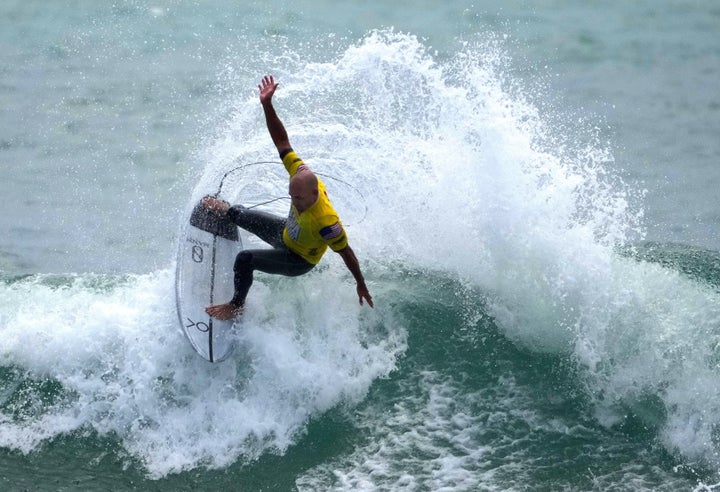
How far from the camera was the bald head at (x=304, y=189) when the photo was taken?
713cm

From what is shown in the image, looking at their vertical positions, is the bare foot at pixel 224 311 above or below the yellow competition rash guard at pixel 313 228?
below

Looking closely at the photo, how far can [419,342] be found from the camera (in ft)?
28.0

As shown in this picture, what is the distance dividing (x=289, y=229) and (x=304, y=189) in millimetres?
537

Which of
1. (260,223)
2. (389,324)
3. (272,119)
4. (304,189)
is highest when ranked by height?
(272,119)

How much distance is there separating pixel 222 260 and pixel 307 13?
28.4ft

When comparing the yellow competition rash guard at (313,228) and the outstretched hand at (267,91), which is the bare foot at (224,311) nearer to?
the yellow competition rash guard at (313,228)

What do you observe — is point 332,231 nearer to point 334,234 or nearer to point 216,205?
point 334,234

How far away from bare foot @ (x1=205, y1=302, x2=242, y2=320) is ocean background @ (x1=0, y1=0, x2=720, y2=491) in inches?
7.2

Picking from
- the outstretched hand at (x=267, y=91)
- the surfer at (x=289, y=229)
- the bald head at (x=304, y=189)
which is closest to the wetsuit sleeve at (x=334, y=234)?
the surfer at (x=289, y=229)

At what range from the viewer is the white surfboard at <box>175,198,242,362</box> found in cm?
793

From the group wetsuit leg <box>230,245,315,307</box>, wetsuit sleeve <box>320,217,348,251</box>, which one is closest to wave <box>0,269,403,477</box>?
wetsuit leg <box>230,245,315,307</box>

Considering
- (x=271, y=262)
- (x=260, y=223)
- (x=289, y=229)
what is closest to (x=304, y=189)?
(x=289, y=229)

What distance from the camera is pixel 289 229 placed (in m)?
7.57

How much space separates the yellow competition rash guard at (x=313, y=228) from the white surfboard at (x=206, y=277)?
2.90ft
